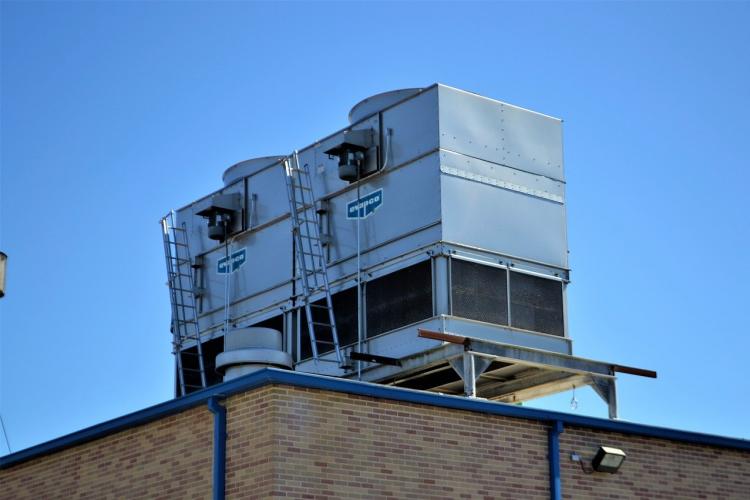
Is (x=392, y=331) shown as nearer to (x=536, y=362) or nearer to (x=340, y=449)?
(x=536, y=362)

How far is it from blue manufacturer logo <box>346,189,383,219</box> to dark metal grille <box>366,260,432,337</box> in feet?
4.59

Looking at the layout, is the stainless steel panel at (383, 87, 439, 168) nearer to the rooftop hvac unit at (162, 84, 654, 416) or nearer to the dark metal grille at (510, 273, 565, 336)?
the rooftop hvac unit at (162, 84, 654, 416)

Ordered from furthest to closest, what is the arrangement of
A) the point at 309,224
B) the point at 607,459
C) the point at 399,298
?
the point at 309,224, the point at 399,298, the point at 607,459

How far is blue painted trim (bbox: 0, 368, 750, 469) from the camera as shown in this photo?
1658 centimetres

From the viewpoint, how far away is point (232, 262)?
87.1ft

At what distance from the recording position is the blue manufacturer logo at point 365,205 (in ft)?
76.7

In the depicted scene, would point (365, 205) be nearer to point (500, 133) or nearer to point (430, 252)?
point (430, 252)

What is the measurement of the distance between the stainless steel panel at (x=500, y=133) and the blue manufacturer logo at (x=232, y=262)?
6.00 m

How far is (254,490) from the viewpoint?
16156mm

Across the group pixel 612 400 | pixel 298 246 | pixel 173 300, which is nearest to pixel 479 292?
pixel 612 400

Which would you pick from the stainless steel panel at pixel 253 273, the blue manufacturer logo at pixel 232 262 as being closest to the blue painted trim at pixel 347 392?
the stainless steel panel at pixel 253 273

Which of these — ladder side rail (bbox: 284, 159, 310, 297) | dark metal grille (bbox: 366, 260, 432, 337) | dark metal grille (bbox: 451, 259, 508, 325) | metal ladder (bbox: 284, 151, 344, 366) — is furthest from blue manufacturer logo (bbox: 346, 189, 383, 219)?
dark metal grille (bbox: 451, 259, 508, 325)

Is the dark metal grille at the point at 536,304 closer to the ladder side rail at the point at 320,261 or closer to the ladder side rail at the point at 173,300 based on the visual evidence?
the ladder side rail at the point at 320,261

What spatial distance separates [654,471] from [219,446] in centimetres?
727
